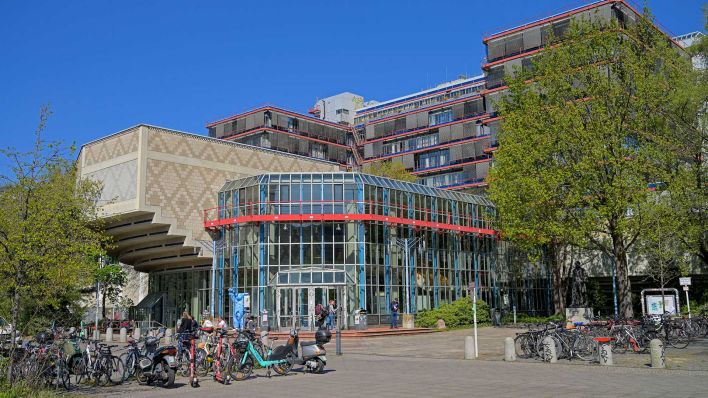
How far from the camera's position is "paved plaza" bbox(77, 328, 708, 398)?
1386 centimetres

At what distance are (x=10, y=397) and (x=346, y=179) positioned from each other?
32.0 meters

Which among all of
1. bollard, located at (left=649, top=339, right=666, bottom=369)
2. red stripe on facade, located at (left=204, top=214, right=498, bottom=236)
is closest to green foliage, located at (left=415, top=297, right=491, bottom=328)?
red stripe on facade, located at (left=204, top=214, right=498, bottom=236)

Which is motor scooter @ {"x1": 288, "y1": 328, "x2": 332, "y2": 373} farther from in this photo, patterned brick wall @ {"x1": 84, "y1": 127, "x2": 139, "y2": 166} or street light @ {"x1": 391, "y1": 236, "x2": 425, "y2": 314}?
patterned brick wall @ {"x1": 84, "y1": 127, "x2": 139, "y2": 166}

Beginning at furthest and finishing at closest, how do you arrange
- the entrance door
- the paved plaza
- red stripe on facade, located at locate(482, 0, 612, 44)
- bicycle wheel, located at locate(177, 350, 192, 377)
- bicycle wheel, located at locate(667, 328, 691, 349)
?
1. red stripe on facade, located at locate(482, 0, 612, 44)
2. the entrance door
3. bicycle wheel, located at locate(667, 328, 691, 349)
4. bicycle wheel, located at locate(177, 350, 192, 377)
5. the paved plaza

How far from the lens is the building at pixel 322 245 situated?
40.7 metres

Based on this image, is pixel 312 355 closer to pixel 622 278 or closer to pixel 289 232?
pixel 622 278

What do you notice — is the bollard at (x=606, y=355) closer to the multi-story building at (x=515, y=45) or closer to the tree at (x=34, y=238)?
the tree at (x=34, y=238)

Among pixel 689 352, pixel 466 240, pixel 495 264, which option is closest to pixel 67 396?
pixel 689 352

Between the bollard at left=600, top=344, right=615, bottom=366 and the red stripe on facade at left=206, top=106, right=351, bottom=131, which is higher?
the red stripe on facade at left=206, top=106, right=351, bottom=131

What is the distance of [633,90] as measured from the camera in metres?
34.6

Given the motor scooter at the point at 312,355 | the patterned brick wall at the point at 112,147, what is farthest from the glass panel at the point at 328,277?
the motor scooter at the point at 312,355

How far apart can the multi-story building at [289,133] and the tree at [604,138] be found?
53128mm

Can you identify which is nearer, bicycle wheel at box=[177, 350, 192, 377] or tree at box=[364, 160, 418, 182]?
bicycle wheel at box=[177, 350, 192, 377]

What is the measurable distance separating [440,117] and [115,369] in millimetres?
69868
